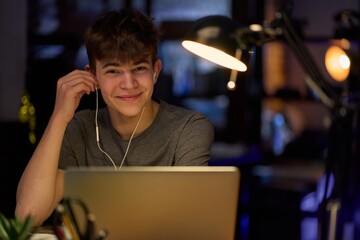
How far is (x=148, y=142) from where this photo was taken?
2.44 m

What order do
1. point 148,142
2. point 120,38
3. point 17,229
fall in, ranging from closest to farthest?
point 17,229 < point 120,38 < point 148,142

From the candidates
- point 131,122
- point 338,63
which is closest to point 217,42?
point 131,122

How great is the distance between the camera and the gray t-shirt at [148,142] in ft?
7.90

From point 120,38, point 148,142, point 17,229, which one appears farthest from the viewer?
point 148,142

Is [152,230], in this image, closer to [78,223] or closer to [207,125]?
[78,223]

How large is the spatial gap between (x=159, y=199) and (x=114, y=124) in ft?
3.11

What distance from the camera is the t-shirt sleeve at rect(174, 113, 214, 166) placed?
2.33 meters

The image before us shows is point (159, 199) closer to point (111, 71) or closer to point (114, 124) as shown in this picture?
point (111, 71)

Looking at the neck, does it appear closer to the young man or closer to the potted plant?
the young man

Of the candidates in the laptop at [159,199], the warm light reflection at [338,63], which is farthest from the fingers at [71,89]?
the warm light reflection at [338,63]

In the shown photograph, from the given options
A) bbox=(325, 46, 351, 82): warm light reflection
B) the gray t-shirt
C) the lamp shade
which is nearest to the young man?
the gray t-shirt

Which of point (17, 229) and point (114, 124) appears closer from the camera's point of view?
point (17, 229)

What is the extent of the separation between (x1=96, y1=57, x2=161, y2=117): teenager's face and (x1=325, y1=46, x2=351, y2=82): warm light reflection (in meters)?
0.86

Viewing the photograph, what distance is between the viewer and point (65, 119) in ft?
7.70
